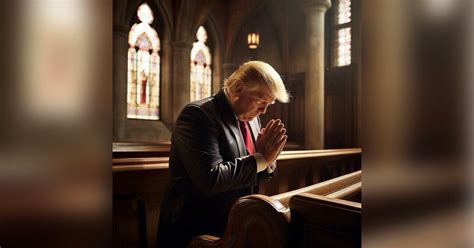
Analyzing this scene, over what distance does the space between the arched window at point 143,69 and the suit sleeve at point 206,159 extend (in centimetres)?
757

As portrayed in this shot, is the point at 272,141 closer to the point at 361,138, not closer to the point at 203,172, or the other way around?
the point at 203,172

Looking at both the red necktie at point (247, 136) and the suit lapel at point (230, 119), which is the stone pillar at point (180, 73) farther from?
the suit lapel at point (230, 119)

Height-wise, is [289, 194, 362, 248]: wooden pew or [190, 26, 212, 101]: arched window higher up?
[190, 26, 212, 101]: arched window

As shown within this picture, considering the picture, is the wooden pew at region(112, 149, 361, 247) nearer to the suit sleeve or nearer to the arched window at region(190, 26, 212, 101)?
the suit sleeve

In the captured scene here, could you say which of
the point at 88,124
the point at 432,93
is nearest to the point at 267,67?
the point at 88,124

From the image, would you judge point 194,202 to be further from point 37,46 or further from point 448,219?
point 448,219

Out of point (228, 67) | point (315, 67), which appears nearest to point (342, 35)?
Answer: point (315, 67)

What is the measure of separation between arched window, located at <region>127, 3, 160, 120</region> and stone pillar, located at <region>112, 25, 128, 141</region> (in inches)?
29.1

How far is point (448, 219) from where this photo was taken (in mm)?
409

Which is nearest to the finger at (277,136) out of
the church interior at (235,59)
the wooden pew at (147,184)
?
the wooden pew at (147,184)

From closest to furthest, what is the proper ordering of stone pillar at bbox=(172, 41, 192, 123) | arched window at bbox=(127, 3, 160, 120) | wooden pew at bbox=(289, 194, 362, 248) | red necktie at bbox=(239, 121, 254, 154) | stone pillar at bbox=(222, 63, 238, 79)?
1. wooden pew at bbox=(289, 194, 362, 248)
2. red necktie at bbox=(239, 121, 254, 154)
3. arched window at bbox=(127, 3, 160, 120)
4. stone pillar at bbox=(172, 41, 192, 123)
5. stone pillar at bbox=(222, 63, 238, 79)

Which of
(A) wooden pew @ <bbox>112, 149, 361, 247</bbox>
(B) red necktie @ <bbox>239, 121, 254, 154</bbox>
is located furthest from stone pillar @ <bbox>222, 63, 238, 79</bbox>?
(B) red necktie @ <bbox>239, 121, 254, 154</bbox>

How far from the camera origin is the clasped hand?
1343 mm

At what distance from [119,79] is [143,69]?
1234mm
